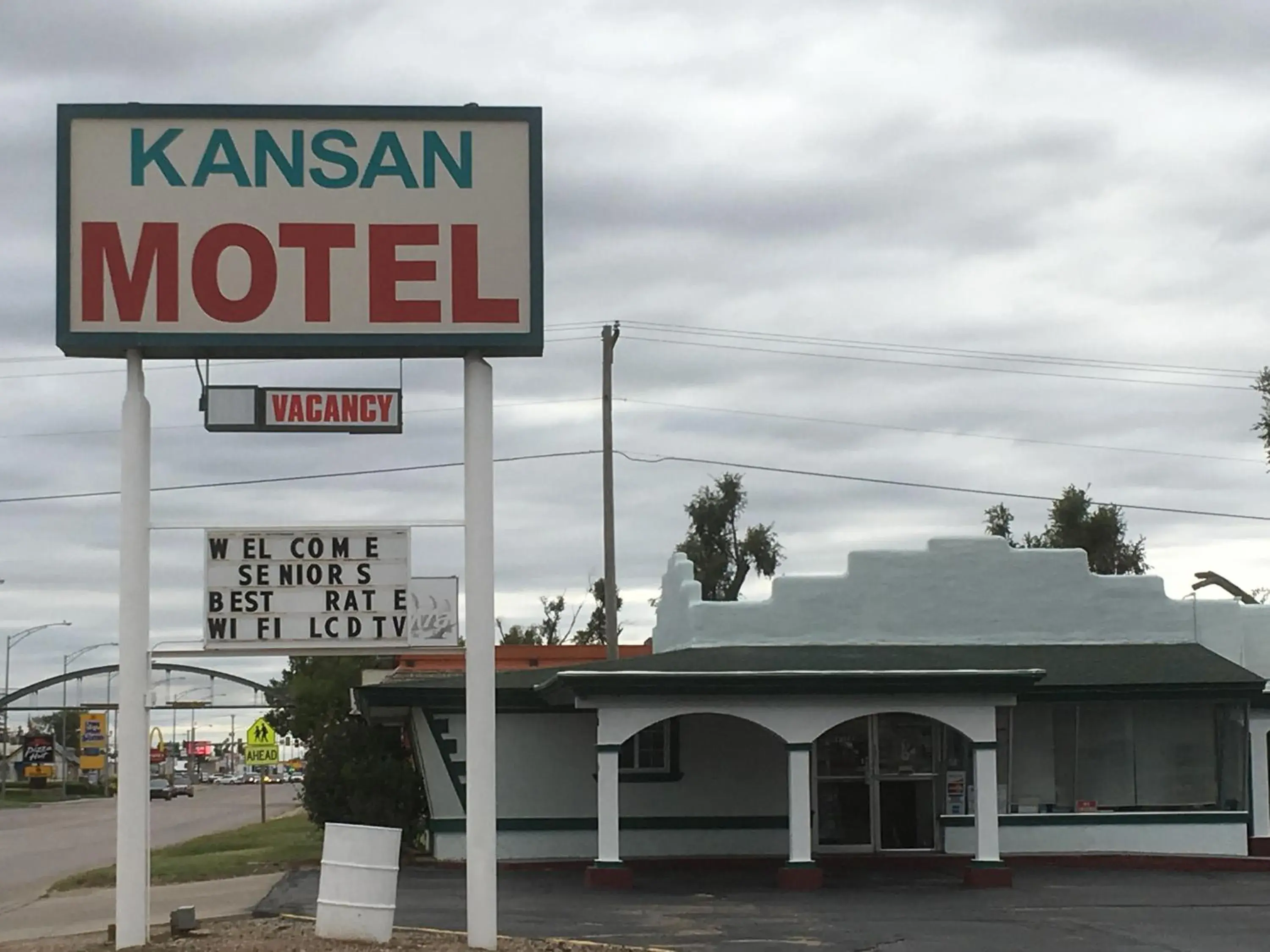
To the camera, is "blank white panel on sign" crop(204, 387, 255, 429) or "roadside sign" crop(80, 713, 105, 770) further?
"roadside sign" crop(80, 713, 105, 770)

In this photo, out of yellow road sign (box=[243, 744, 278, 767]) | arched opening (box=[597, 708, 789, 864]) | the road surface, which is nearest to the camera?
arched opening (box=[597, 708, 789, 864])

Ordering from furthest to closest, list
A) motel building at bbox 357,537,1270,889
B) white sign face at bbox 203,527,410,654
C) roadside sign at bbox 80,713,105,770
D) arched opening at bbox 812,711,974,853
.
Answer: roadside sign at bbox 80,713,105,770
arched opening at bbox 812,711,974,853
motel building at bbox 357,537,1270,889
white sign face at bbox 203,527,410,654

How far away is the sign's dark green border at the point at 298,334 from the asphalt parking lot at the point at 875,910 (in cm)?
618

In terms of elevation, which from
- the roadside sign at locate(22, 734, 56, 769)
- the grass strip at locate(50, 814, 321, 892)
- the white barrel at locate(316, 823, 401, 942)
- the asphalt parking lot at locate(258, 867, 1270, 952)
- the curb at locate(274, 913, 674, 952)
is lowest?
the roadside sign at locate(22, 734, 56, 769)

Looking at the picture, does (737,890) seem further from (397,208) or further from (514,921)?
(397,208)

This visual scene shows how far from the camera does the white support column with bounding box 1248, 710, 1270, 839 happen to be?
87.0ft

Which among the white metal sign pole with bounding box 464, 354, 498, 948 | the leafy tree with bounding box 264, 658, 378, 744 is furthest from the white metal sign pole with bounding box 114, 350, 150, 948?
the leafy tree with bounding box 264, 658, 378, 744

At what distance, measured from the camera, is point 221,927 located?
1703cm

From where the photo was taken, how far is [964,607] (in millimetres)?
28156

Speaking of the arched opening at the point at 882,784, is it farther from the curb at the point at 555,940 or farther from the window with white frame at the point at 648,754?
the curb at the point at 555,940

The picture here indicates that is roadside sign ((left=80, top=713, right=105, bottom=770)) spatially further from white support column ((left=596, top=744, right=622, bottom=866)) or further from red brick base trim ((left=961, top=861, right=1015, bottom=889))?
red brick base trim ((left=961, top=861, right=1015, bottom=889))

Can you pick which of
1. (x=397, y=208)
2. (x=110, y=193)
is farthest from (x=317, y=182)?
(x=110, y=193)

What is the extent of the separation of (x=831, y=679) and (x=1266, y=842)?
811cm

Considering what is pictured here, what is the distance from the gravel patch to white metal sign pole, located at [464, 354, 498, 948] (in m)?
0.46
